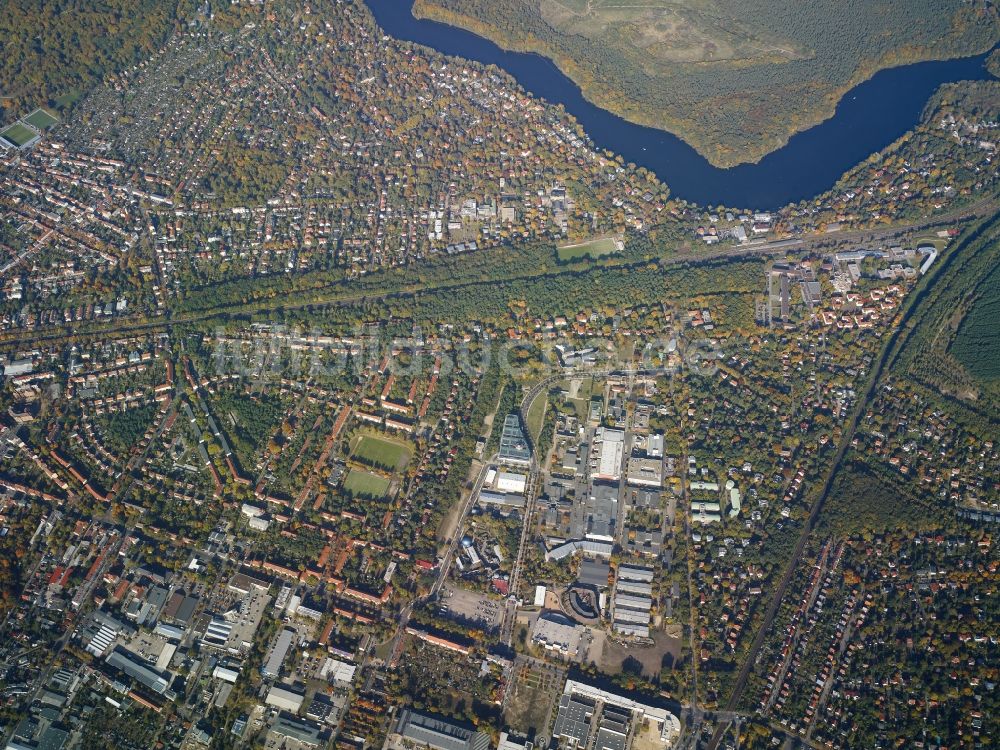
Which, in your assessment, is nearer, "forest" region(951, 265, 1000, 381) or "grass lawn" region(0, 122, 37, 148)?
"forest" region(951, 265, 1000, 381)

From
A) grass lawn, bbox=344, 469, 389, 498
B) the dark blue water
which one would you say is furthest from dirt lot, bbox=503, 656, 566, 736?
the dark blue water

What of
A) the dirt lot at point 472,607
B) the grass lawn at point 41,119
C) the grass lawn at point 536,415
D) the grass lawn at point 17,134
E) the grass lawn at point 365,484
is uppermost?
the grass lawn at point 41,119

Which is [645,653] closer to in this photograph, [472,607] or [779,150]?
[472,607]

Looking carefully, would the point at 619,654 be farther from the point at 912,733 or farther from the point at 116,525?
the point at 116,525

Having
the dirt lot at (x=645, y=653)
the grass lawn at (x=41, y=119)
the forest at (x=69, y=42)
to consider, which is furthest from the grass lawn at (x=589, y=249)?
the grass lawn at (x=41, y=119)

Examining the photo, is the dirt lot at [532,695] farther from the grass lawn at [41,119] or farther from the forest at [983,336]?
the grass lawn at [41,119]

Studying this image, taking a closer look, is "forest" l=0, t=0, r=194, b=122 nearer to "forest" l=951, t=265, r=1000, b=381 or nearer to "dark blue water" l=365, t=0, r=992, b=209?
"dark blue water" l=365, t=0, r=992, b=209
